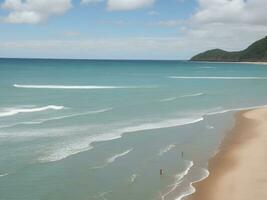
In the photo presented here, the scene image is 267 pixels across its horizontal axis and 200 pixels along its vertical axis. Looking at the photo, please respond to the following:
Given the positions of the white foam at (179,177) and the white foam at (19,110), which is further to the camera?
the white foam at (19,110)

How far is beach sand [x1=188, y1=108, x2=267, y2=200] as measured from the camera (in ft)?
59.5

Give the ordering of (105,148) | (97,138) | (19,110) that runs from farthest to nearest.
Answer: (19,110)
(97,138)
(105,148)

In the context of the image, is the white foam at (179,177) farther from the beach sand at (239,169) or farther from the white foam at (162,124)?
the white foam at (162,124)

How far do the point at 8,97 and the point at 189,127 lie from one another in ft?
76.5

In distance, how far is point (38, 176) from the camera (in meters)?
20.1

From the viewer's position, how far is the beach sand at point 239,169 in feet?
59.5

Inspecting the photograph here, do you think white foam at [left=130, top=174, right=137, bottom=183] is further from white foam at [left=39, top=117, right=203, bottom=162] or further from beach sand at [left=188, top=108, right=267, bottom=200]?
white foam at [left=39, top=117, right=203, bottom=162]

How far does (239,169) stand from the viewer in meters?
21.7

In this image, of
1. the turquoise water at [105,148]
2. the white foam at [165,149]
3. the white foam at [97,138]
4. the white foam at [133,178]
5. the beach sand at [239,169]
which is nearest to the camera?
the beach sand at [239,169]

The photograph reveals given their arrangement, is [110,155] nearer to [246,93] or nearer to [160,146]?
[160,146]

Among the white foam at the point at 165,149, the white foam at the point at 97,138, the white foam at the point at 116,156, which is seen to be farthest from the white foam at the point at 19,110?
the white foam at the point at 165,149

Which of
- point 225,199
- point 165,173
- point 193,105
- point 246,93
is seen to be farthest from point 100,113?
point 246,93

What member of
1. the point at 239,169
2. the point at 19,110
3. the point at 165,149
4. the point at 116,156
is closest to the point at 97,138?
the point at 116,156

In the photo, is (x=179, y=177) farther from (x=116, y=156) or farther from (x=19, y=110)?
(x=19, y=110)
